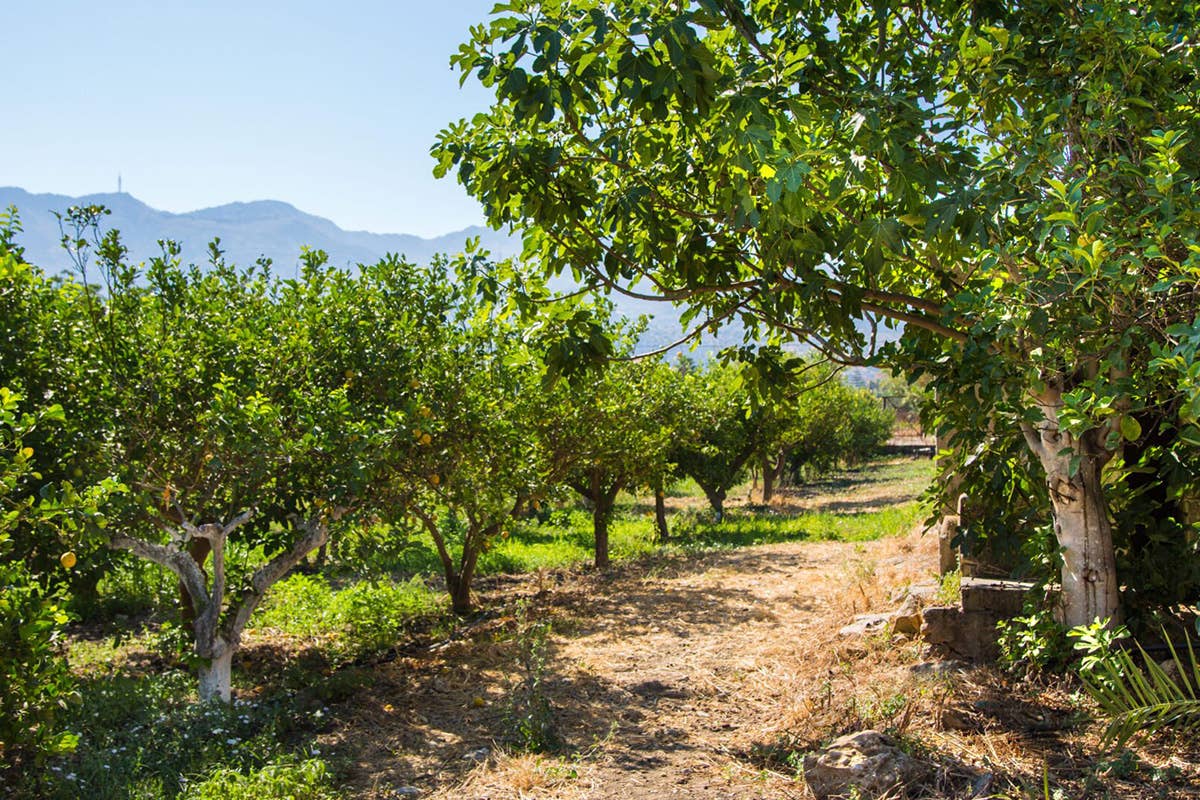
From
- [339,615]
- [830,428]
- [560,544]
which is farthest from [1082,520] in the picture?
[830,428]

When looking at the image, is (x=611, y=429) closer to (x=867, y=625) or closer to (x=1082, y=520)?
(x=867, y=625)

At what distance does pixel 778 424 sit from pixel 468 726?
1644cm

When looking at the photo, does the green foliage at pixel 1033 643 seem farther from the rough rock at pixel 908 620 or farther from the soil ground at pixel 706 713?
the rough rock at pixel 908 620

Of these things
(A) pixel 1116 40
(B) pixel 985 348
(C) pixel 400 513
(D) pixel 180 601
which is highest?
(A) pixel 1116 40

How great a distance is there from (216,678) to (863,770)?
15.0 ft

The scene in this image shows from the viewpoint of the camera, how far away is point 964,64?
440cm

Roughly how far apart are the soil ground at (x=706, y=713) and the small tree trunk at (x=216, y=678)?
2.73 feet

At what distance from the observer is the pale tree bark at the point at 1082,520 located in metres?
4.83

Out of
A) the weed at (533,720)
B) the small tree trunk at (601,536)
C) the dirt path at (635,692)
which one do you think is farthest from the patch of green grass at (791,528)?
the weed at (533,720)

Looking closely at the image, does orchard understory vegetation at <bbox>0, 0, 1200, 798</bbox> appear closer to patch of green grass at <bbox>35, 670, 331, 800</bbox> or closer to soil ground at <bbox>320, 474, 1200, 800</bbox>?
patch of green grass at <bbox>35, 670, 331, 800</bbox>

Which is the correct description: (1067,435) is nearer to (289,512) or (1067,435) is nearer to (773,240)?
(773,240)

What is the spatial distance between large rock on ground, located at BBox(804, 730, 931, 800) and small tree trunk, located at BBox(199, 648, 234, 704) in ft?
13.9

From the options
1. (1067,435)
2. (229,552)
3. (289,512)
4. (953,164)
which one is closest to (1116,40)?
(953,164)

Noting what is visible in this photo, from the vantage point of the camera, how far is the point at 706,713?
5.78m
